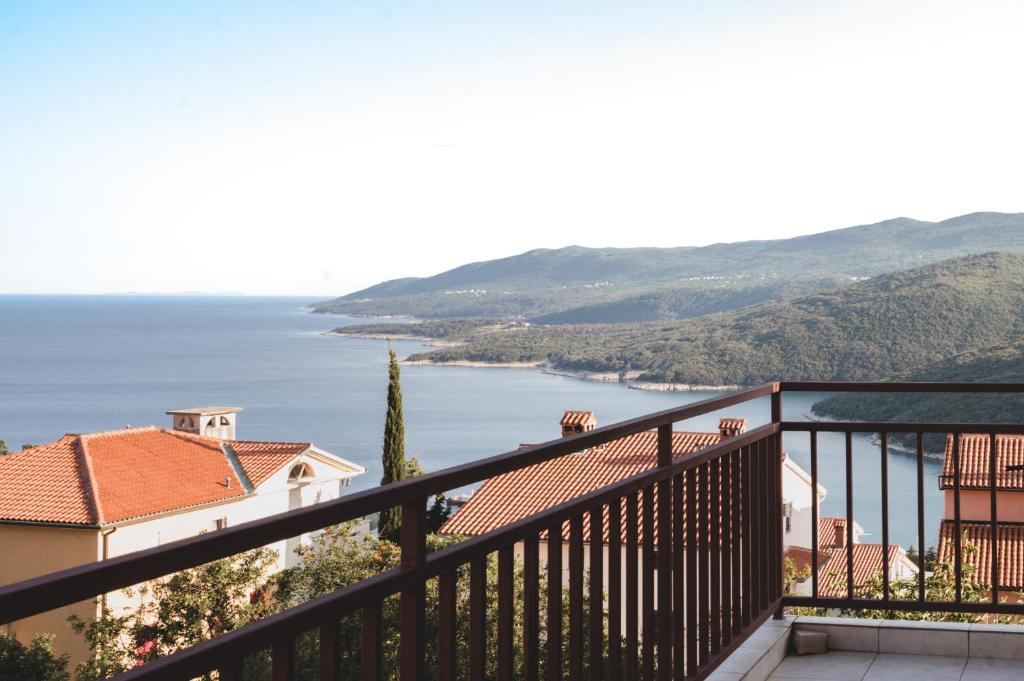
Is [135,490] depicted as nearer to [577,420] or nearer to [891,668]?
[577,420]

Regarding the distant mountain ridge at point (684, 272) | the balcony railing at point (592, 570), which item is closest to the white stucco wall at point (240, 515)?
the balcony railing at point (592, 570)

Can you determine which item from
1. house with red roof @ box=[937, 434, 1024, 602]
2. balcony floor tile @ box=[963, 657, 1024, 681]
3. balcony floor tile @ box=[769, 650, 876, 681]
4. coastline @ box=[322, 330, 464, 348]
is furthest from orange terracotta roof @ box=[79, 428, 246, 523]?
coastline @ box=[322, 330, 464, 348]

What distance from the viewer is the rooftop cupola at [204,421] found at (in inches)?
1442

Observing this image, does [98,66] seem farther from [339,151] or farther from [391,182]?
[391,182]

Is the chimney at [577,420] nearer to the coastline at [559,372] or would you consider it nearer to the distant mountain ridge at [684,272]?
the coastline at [559,372]

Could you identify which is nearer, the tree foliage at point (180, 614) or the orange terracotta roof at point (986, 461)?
the tree foliage at point (180, 614)

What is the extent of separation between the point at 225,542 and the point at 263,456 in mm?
31408

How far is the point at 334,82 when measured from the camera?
2121 inches

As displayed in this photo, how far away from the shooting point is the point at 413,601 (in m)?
1.50

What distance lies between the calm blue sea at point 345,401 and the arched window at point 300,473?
23.6 meters

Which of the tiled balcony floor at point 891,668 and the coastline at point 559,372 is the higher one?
the tiled balcony floor at point 891,668

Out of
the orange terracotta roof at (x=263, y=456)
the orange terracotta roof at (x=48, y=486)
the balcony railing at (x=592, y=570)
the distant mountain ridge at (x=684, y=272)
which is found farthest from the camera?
the distant mountain ridge at (x=684, y=272)

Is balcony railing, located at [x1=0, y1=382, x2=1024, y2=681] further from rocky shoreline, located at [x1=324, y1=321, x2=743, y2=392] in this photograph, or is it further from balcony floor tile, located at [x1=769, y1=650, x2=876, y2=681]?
rocky shoreline, located at [x1=324, y1=321, x2=743, y2=392]

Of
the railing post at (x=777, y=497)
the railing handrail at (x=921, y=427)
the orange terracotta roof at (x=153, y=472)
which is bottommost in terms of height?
the orange terracotta roof at (x=153, y=472)
